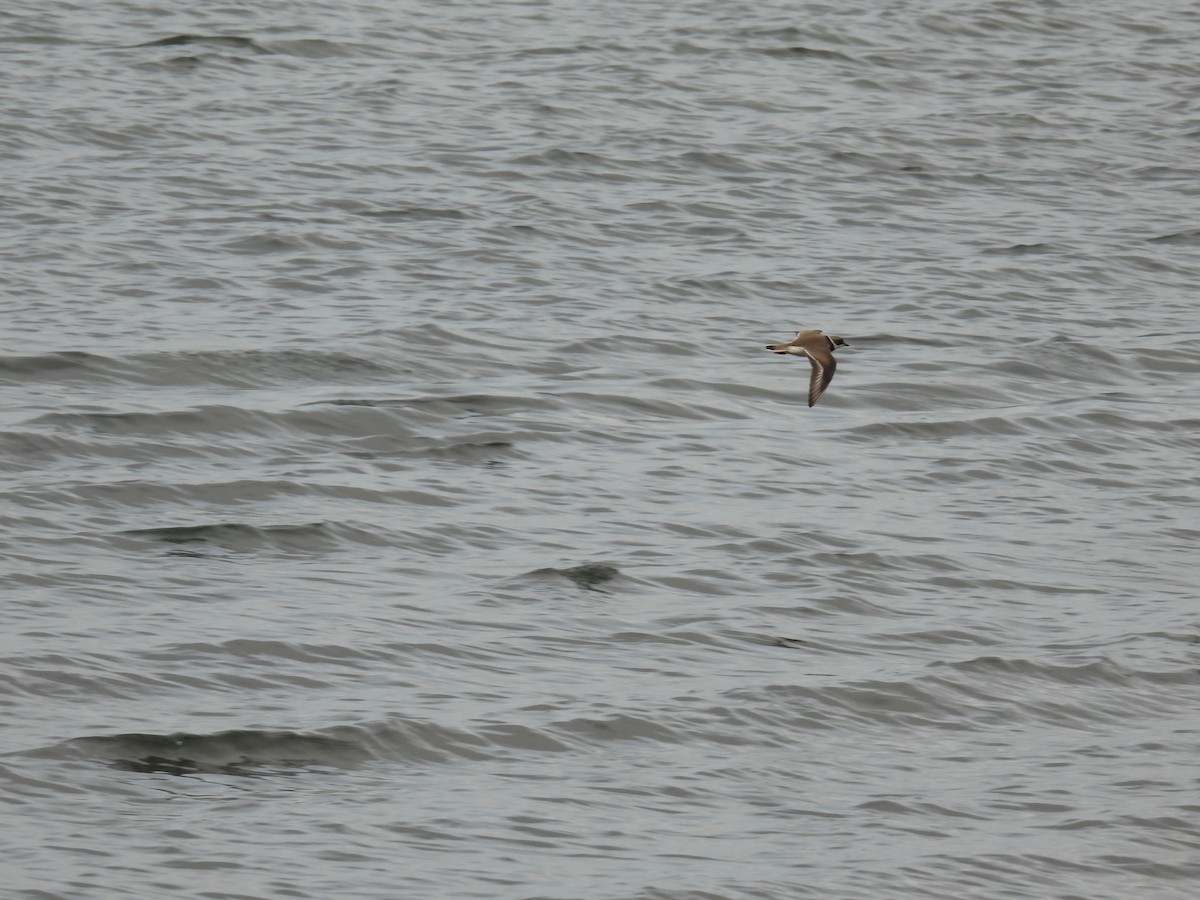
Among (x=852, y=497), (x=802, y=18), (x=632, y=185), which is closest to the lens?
(x=852, y=497)

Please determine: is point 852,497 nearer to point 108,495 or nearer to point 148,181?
point 108,495

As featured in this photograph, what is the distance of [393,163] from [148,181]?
2.32 m

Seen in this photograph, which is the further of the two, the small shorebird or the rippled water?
the small shorebird

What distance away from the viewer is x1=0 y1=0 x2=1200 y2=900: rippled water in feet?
26.1

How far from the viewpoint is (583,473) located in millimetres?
11789

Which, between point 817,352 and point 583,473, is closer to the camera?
point 817,352

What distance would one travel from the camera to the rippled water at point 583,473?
7.95m

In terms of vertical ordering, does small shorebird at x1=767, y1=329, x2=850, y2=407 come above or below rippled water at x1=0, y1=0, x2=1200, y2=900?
above

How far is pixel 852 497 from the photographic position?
11.7m

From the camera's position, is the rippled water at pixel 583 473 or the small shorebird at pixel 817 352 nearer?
the rippled water at pixel 583 473

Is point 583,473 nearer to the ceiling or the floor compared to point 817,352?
nearer to the floor

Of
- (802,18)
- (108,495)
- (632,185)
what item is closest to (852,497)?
(108,495)

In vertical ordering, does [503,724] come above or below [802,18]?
below

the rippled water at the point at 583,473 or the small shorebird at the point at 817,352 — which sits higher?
the small shorebird at the point at 817,352
